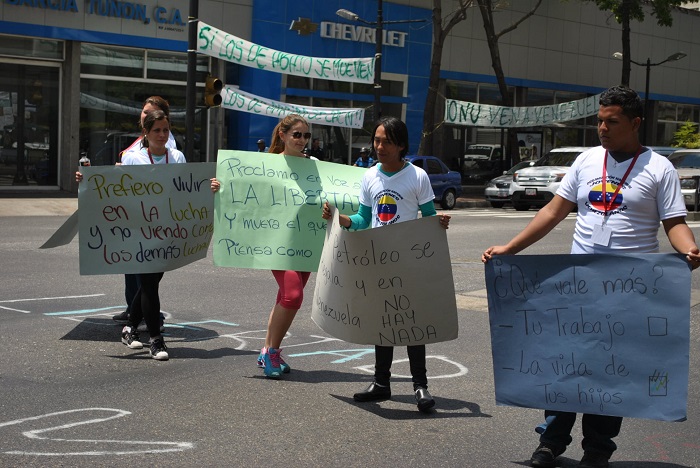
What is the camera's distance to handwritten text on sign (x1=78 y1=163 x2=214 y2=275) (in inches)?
313

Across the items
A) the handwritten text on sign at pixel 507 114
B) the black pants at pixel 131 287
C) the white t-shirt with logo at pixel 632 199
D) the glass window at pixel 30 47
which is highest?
the glass window at pixel 30 47

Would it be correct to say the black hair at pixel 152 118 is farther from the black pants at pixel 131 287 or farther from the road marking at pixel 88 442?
the road marking at pixel 88 442

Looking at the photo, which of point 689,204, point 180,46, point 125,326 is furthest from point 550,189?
point 125,326

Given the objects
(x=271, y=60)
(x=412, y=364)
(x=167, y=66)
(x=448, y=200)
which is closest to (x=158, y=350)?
(x=412, y=364)

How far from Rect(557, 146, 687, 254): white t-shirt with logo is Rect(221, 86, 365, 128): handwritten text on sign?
760 inches

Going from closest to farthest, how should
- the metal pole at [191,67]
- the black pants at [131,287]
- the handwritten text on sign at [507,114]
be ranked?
the black pants at [131,287], the metal pole at [191,67], the handwritten text on sign at [507,114]

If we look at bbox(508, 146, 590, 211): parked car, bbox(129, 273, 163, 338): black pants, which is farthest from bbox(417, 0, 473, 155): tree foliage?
bbox(129, 273, 163, 338): black pants

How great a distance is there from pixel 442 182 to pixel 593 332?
2417 cm

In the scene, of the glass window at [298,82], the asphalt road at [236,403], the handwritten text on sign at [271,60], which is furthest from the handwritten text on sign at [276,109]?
the asphalt road at [236,403]

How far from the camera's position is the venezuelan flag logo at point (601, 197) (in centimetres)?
512

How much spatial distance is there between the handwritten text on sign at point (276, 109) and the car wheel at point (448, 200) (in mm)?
4227

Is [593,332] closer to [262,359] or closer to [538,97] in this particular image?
[262,359]

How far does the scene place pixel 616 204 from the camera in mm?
5125

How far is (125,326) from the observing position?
8.38 m
